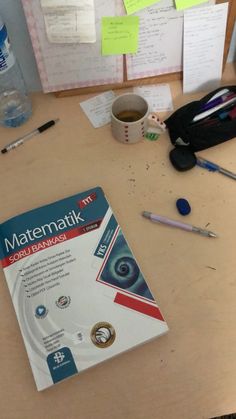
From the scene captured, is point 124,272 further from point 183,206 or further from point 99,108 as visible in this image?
point 99,108

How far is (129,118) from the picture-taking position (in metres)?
0.80

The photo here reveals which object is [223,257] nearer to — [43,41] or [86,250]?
[86,250]

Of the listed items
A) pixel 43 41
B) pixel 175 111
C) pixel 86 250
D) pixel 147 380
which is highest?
pixel 43 41

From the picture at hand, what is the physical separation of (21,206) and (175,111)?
39 cm

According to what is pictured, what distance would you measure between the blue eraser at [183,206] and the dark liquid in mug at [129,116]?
0.21 m

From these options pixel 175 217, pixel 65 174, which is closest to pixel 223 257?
pixel 175 217

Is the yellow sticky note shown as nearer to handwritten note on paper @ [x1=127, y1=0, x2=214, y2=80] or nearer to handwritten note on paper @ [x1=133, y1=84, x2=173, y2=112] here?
handwritten note on paper @ [x1=127, y1=0, x2=214, y2=80]

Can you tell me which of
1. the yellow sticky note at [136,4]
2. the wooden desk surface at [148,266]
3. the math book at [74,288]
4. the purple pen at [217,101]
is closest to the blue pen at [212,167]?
the wooden desk surface at [148,266]

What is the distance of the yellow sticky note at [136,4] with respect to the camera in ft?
2.37

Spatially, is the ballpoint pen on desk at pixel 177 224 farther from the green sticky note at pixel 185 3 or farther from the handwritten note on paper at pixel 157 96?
the green sticky note at pixel 185 3

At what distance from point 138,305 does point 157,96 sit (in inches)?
19.2

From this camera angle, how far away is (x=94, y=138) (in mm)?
824

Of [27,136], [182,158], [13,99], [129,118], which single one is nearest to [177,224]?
[182,158]

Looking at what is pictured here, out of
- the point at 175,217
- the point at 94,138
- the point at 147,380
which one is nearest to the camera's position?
the point at 147,380
